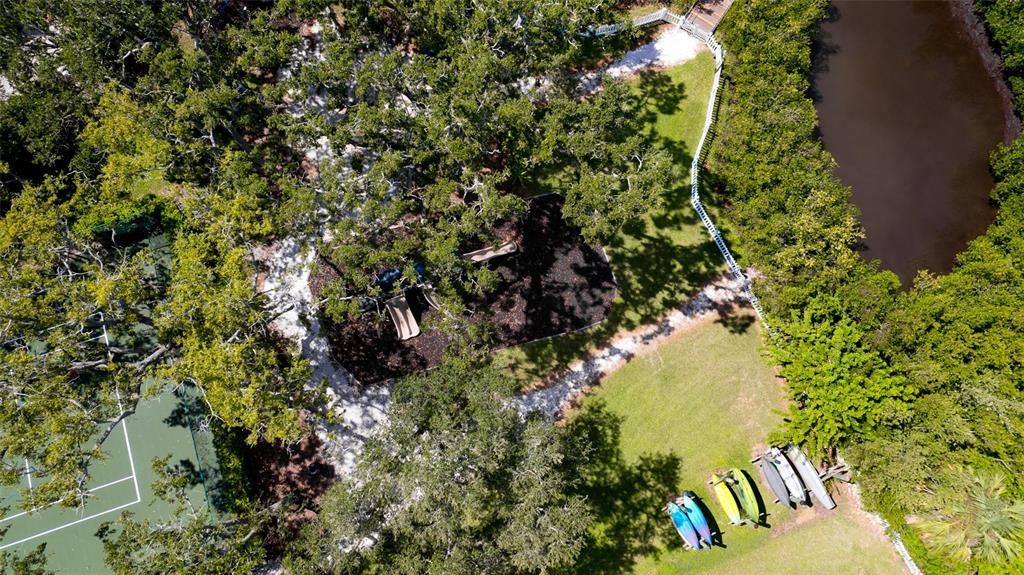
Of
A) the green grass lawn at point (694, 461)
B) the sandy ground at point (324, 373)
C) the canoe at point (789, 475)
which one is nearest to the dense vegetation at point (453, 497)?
the sandy ground at point (324, 373)

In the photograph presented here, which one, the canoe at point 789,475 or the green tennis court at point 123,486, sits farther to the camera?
the canoe at point 789,475

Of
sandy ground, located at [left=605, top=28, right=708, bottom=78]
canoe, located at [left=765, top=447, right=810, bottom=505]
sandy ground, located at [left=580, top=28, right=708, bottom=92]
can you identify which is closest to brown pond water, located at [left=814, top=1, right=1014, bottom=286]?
sandy ground, located at [left=605, top=28, right=708, bottom=78]

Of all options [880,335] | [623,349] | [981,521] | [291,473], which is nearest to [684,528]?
[623,349]

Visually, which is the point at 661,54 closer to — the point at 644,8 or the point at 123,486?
the point at 644,8

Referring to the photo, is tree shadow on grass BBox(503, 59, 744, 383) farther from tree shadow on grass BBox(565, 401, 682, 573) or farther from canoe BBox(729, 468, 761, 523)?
canoe BBox(729, 468, 761, 523)

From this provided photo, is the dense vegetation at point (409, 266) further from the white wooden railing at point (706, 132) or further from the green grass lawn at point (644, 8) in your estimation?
the green grass lawn at point (644, 8)
